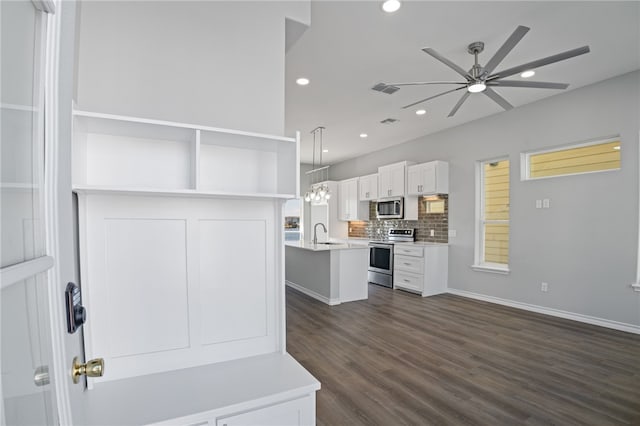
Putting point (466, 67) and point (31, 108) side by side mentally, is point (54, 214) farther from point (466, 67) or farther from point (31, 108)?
point (466, 67)

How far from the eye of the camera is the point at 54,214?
0.68 m

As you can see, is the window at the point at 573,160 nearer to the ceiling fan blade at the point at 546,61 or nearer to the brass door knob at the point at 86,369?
the ceiling fan blade at the point at 546,61

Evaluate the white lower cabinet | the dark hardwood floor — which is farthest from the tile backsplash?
the white lower cabinet

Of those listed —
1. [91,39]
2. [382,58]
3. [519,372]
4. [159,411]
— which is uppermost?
[382,58]

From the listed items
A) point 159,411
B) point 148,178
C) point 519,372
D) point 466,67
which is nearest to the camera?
point 159,411

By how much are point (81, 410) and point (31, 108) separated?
73cm

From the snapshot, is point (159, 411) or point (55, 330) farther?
point (159, 411)

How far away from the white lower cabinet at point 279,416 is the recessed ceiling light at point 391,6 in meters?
2.73

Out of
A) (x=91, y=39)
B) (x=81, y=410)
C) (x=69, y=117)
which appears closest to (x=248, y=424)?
(x=81, y=410)

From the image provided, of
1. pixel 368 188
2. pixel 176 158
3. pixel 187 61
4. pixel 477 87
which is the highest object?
pixel 477 87

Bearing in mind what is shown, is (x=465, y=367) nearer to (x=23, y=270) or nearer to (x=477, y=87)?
(x=477, y=87)

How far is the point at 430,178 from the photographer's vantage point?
582 centimetres

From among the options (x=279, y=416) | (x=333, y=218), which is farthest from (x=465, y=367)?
(x=333, y=218)

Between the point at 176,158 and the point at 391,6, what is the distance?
2.01m
